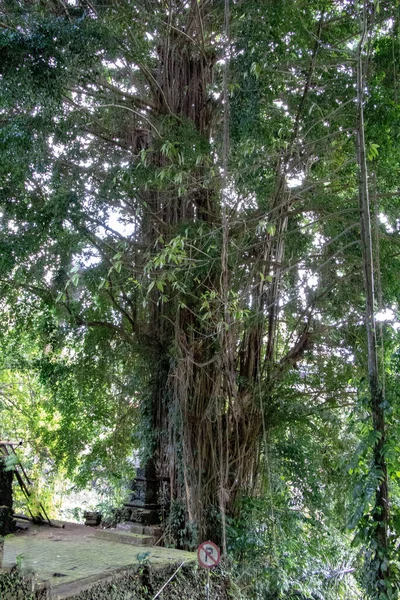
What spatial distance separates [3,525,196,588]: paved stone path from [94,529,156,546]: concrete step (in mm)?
A: 76

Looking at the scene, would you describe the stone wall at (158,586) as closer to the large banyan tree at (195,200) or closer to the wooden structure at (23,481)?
the large banyan tree at (195,200)

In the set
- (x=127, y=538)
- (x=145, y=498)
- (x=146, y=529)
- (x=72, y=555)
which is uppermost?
(x=145, y=498)

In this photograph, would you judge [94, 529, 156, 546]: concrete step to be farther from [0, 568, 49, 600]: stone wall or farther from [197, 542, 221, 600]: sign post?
[197, 542, 221, 600]: sign post

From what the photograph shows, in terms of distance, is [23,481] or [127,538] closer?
[127,538]

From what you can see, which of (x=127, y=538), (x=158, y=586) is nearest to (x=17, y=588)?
(x=158, y=586)

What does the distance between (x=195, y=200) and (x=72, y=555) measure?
3903 mm

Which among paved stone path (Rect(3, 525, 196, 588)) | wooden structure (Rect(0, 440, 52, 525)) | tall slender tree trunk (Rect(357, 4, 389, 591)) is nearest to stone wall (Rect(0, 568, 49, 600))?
paved stone path (Rect(3, 525, 196, 588))

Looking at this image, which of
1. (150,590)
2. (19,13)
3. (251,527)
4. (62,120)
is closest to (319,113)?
(62,120)

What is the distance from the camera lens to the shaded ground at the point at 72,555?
13.2ft

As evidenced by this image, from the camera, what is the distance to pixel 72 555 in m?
4.77

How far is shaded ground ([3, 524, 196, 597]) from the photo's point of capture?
402cm

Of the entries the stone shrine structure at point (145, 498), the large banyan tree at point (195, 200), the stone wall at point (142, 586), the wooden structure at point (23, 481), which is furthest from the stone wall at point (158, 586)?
the wooden structure at point (23, 481)

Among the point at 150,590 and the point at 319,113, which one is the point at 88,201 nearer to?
the point at 319,113

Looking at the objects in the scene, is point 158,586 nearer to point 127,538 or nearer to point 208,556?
point 127,538
